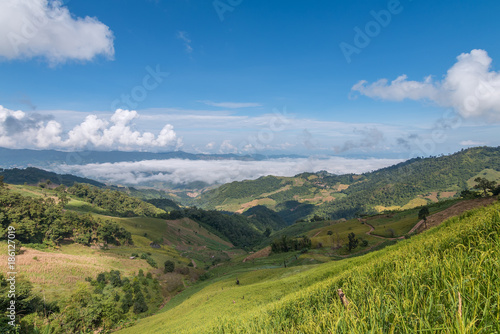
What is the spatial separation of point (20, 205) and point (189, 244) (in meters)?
96.0

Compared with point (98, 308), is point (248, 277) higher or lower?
higher

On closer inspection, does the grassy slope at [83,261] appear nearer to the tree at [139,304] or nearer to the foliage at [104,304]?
the foliage at [104,304]

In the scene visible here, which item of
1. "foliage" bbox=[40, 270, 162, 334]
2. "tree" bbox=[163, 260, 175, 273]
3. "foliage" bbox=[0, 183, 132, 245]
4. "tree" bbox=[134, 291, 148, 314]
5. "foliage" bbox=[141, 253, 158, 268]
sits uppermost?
"foliage" bbox=[0, 183, 132, 245]

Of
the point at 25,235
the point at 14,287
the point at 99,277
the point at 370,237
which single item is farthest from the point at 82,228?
the point at 370,237

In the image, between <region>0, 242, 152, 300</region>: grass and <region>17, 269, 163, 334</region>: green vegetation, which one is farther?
<region>0, 242, 152, 300</region>: grass

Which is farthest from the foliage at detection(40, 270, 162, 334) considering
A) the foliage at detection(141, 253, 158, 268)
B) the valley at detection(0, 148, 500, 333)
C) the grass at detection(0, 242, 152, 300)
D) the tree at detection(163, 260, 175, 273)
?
the tree at detection(163, 260, 175, 273)

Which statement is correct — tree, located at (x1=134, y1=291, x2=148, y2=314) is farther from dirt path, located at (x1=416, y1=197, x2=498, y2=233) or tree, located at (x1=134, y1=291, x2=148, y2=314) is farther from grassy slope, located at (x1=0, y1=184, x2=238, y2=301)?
dirt path, located at (x1=416, y1=197, x2=498, y2=233)

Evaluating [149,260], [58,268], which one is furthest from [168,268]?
[58,268]

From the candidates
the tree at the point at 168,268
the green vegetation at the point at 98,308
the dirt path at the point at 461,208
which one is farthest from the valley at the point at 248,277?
the dirt path at the point at 461,208

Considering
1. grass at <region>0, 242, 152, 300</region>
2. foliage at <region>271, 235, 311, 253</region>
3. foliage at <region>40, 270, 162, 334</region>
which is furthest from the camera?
foliage at <region>271, 235, 311, 253</region>

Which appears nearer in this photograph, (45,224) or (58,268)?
(58,268)

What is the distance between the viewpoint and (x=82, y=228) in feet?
313

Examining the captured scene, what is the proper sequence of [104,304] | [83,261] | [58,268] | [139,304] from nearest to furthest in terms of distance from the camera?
[104,304] → [58,268] → [139,304] → [83,261]

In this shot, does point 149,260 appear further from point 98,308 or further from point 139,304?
point 98,308
